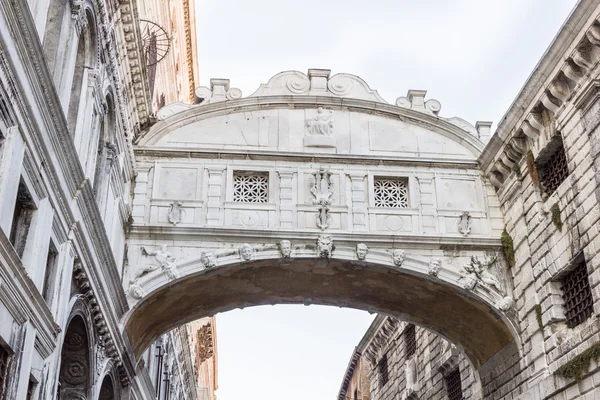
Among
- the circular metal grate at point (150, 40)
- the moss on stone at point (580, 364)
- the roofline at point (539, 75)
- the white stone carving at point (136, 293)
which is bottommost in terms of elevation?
the moss on stone at point (580, 364)

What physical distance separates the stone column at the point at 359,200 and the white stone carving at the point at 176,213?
3.64m

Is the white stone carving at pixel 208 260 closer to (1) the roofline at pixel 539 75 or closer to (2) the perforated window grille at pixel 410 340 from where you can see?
(1) the roofline at pixel 539 75

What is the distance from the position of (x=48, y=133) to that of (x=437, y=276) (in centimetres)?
946

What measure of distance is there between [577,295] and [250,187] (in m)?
7.08

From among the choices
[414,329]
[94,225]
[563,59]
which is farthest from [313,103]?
[414,329]

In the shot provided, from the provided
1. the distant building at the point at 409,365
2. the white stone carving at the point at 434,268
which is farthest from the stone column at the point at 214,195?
the distant building at the point at 409,365

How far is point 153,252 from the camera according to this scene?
55.3 ft

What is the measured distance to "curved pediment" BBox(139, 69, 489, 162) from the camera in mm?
18188

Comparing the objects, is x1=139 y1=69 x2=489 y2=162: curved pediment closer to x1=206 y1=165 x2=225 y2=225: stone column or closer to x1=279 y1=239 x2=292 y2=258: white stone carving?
x1=206 y1=165 x2=225 y2=225: stone column

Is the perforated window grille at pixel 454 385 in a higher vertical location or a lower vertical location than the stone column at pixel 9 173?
higher

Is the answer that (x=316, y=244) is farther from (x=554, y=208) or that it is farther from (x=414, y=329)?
(x=414, y=329)

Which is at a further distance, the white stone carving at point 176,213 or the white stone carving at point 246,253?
the white stone carving at point 176,213

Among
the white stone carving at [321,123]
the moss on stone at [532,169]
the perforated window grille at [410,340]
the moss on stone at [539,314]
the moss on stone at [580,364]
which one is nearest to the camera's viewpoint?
the moss on stone at [580,364]

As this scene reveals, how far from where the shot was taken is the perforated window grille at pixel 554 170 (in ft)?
50.9
